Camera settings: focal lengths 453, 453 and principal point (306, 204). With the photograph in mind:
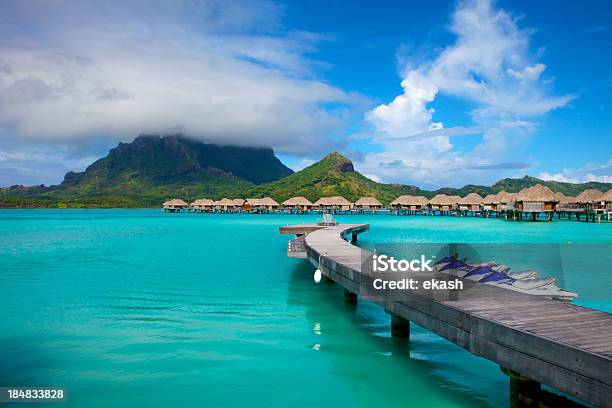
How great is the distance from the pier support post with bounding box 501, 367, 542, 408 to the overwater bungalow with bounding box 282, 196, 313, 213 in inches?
3929

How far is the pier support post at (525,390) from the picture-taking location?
17.9 ft

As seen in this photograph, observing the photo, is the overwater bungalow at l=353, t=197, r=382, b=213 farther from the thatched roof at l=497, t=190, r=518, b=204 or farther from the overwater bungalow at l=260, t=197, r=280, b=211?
the thatched roof at l=497, t=190, r=518, b=204

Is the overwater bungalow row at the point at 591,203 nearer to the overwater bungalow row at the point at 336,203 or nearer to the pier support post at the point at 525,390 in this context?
the overwater bungalow row at the point at 336,203

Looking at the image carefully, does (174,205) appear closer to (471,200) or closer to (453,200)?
(453,200)

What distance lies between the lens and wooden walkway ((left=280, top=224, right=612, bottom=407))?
4.37 meters

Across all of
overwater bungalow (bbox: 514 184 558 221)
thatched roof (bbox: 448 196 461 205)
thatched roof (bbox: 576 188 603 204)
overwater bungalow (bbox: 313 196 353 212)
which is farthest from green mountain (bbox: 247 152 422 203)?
overwater bungalow (bbox: 514 184 558 221)

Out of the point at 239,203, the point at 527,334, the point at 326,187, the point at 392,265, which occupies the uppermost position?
the point at 326,187

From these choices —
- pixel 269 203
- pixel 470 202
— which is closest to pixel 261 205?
pixel 269 203

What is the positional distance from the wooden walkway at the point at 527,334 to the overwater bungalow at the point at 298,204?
321ft

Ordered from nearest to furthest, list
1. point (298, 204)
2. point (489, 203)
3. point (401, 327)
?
point (401, 327), point (489, 203), point (298, 204)

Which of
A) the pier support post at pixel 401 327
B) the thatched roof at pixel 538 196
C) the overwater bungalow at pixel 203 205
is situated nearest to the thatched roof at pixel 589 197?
the thatched roof at pixel 538 196

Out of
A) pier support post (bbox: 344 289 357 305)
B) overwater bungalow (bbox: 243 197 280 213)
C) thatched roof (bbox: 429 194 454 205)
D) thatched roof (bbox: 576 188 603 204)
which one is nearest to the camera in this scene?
pier support post (bbox: 344 289 357 305)

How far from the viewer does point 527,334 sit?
5.09m

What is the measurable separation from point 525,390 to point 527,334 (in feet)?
3.01
